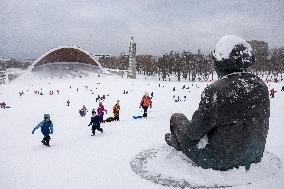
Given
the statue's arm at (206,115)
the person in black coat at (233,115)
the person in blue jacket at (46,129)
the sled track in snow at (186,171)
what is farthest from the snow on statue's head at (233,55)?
the person in blue jacket at (46,129)

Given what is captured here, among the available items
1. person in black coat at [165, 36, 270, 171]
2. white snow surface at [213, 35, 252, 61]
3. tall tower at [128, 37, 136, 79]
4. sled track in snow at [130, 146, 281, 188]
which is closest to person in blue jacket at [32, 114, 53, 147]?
sled track in snow at [130, 146, 281, 188]

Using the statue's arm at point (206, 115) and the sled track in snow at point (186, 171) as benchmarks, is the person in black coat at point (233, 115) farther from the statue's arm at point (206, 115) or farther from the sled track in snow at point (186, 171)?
the sled track in snow at point (186, 171)

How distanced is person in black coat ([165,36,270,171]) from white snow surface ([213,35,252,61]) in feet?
0.05

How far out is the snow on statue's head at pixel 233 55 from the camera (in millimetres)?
4855

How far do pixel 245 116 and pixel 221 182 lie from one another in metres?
1.04

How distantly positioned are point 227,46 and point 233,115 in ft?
3.38

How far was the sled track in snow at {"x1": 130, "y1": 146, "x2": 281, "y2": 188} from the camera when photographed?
16.1ft

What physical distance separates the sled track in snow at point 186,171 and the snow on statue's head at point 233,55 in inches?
61.9

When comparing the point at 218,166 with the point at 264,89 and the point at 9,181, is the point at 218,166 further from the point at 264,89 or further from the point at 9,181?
the point at 9,181

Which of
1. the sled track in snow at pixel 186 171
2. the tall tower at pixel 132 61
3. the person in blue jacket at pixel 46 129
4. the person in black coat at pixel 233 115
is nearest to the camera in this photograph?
the person in black coat at pixel 233 115

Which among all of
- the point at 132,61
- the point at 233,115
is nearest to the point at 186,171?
the point at 233,115

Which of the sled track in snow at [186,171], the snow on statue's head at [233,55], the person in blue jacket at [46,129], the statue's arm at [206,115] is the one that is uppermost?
the snow on statue's head at [233,55]

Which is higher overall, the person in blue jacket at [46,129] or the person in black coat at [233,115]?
the person in black coat at [233,115]

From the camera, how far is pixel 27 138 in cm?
1157
